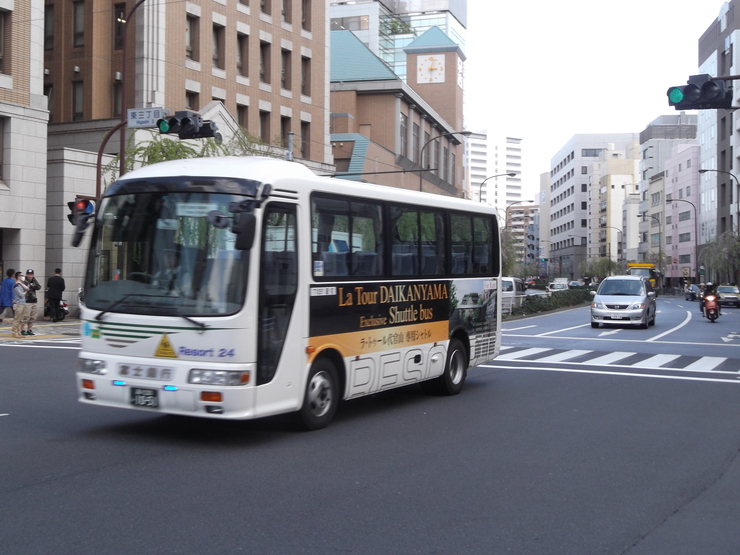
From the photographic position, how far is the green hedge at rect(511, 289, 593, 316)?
131ft

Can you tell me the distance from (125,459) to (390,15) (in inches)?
3769

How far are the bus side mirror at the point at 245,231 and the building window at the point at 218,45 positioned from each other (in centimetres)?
3441

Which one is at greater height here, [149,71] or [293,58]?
[293,58]

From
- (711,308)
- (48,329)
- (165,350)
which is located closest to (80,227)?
(165,350)

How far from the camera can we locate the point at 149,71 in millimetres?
35938

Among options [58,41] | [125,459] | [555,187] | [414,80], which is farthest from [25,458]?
[555,187]

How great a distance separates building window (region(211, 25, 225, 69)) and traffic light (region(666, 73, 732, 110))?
29.8 meters

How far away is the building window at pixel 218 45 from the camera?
40.7 meters

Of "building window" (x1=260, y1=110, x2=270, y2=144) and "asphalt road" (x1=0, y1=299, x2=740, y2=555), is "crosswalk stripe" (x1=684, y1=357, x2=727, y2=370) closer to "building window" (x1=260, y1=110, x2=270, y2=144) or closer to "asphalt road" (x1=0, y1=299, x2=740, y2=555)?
"asphalt road" (x1=0, y1=299, x2=740, y2=555)

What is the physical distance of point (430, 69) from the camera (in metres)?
86.0

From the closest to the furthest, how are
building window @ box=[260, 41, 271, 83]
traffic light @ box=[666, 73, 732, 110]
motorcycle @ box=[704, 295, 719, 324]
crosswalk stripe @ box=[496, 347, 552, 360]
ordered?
traffic light @ box=[666, 73, 732, 110], crosswalk stripe @ box=[496, 347, 552, 360], motorcycle @ box=[704, 295, 719, 324], building window @ box=[260, 41, 271, 83]

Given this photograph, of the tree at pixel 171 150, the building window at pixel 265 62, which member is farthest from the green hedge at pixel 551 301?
the building window at pixel 265 62

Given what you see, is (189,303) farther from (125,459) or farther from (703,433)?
(703,433)

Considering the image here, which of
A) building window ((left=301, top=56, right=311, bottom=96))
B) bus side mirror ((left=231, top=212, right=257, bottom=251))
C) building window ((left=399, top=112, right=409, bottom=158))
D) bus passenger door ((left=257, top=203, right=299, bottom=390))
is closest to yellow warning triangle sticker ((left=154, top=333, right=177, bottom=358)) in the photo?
bus passenger door ((left=257, top=203, right=299, bottom=390))
